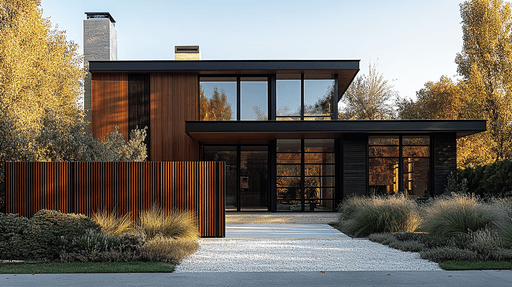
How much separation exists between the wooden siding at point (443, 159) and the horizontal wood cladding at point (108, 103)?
12.3 metres

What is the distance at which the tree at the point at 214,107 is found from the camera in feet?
50.9

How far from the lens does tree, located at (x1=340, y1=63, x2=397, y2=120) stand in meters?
30.8

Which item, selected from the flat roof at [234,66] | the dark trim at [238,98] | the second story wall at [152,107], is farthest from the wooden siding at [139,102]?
the dark trim at [238,98]

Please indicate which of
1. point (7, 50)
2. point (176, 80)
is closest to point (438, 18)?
point (176, 80)

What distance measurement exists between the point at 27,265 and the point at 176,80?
1010cm

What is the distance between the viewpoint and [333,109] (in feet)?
50.6

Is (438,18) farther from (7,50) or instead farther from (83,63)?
(7,50)

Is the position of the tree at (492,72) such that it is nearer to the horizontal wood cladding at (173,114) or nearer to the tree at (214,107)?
the tree at (214,107)

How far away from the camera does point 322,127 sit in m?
13.6

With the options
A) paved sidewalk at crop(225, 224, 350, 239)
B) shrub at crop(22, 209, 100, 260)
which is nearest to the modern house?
paved sidewalk at crop(225, 224, 350, 239)

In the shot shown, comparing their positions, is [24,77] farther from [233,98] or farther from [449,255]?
[449,255]

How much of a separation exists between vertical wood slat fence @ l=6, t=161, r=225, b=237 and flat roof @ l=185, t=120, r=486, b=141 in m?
3.65

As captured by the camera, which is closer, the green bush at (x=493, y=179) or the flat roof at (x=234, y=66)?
the green bush at (x=493, y=179)

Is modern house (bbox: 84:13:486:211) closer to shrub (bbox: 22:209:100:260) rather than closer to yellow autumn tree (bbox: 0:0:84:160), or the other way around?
yellow autumn tree (bbox: 0:0:84:160)
